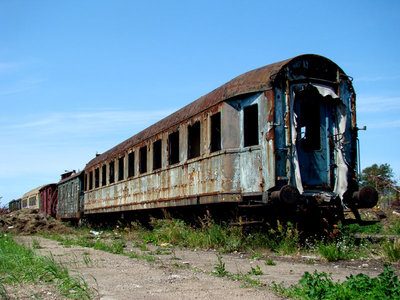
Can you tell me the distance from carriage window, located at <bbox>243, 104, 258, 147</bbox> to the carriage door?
0.84 meters

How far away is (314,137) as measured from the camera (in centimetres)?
910

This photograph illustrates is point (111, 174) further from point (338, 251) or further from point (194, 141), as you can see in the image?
point (338, 251)

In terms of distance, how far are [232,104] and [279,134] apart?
1424 millimetres

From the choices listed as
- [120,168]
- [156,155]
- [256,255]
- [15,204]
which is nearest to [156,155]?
[156,155]

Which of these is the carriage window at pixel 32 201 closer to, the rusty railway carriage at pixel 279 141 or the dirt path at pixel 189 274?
the rusty railway carriage at pixel 279 141

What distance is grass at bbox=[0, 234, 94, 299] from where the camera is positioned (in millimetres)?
4473

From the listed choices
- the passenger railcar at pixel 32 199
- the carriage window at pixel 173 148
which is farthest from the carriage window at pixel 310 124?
the passenger railcar at pixel 32 199

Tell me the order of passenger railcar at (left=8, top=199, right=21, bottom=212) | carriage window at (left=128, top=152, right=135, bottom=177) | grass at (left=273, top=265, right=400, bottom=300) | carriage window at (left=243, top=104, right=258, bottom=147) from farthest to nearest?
1. passenger railcar at (left=8, top=199, right=21, bottom=212)
2. carriage window at (left=128, top=152, right=135, bottom=177)
3. carriage window at (left=243, top=104, right=258, bottom=147)
4. grass at (left=273, top=265, right=400, bottom=300)

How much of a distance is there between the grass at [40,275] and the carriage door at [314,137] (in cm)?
495

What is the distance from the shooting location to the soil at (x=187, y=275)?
175 inches

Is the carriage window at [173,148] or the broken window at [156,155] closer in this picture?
the carriage window at [173,148]

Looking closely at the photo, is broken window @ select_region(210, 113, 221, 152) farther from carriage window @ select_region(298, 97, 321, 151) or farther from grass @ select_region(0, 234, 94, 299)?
grass @ select_region(0, 234, 94, 299)

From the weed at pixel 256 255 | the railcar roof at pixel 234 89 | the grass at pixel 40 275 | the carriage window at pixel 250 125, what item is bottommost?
the weed at pixel 256 255

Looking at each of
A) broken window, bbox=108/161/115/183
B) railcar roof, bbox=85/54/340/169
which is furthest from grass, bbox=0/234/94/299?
broken window, bbox=108/161/115/183
